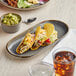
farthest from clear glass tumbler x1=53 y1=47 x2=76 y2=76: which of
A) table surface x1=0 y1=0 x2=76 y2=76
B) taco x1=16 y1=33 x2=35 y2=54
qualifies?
taco x1=16 y1=33 x2=35 y2=54

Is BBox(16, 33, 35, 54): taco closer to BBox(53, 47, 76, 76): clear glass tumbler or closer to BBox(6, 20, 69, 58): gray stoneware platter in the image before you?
BBox(6, 20, 69, 58): gray stoneware platter

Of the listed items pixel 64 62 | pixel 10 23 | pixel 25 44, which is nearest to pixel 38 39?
pixel 25 44

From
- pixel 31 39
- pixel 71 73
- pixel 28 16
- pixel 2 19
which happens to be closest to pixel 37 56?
pixel 31 39

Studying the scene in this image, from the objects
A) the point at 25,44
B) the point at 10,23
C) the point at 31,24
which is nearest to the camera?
the point at 25,44

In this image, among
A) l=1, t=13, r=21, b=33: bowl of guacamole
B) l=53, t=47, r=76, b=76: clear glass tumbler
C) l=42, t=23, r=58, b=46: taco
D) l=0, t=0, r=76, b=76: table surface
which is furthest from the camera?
l=1, t=13, r=21, b=33: bowl of guacamole

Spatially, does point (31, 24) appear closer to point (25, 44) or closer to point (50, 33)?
point (50, 33)
